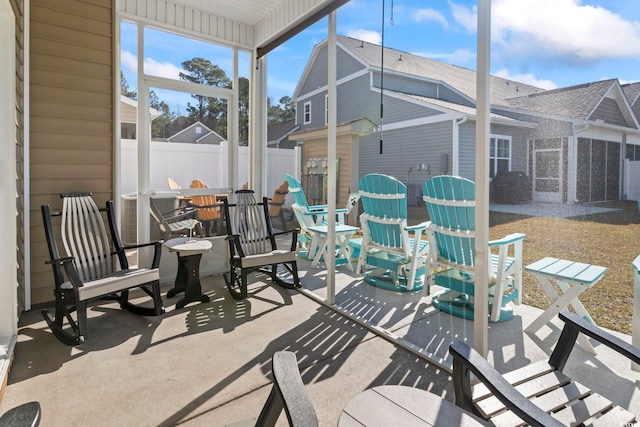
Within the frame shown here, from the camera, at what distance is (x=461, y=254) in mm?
3057

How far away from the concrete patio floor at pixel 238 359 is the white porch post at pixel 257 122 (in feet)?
6.89

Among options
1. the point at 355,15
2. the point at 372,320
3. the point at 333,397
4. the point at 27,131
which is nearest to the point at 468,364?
the point at 333,397

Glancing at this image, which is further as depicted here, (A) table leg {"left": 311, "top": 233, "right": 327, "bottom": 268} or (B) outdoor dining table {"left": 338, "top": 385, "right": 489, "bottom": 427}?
(A) table leg {"left": 311, "top": 233, "right": 327, "bottom": 268}

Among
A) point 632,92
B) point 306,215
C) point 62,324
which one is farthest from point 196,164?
point 632,92

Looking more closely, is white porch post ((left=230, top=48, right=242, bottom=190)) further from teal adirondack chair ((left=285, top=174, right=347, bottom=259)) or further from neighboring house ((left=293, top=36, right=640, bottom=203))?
neighboring house ((left=293, top=36, right=640, bottom=203))

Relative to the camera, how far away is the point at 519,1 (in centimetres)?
227

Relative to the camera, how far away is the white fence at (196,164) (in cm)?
404

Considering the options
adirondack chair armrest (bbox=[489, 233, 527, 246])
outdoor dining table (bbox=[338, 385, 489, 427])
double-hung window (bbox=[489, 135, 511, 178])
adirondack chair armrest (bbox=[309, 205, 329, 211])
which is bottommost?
outdoor dining table (bbox=[338, 385, 489, 427])

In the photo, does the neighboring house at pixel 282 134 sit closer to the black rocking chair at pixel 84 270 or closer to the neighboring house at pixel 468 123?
the neighboring house at pixel 468 123

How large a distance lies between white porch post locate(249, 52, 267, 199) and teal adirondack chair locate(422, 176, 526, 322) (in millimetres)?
2601

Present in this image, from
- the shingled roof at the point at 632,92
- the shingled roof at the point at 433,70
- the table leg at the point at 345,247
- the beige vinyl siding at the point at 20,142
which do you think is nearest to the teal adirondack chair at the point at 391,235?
the table leg at the point at 345,247

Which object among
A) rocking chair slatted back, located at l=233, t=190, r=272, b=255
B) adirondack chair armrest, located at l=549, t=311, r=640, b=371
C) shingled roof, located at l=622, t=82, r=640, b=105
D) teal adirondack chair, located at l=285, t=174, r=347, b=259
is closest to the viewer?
adirondack chair armrest, located at l=549, t=311, r=640, b=371

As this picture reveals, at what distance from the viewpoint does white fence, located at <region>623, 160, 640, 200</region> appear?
197 centimetres

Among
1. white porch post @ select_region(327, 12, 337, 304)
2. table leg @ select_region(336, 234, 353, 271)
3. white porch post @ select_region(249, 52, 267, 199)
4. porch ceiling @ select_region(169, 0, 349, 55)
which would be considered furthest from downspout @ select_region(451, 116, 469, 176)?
white porch post @ select_region(249, 52, 267, 199)
